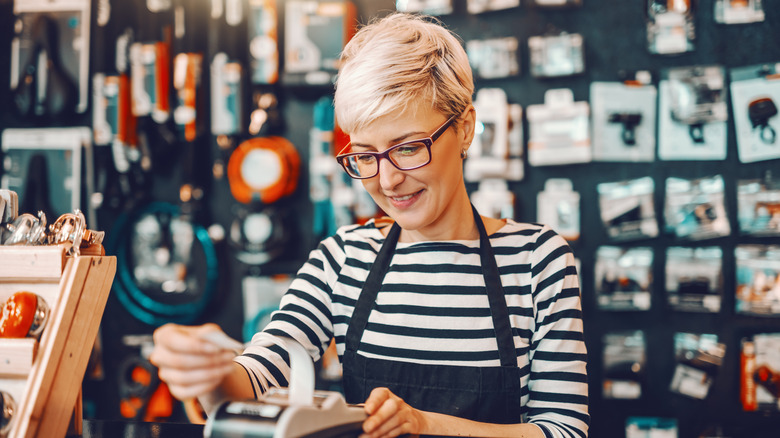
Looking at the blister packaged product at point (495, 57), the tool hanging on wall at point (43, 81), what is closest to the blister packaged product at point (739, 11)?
the blister packaged product at point (495, 57)

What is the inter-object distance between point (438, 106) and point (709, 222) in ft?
6.36

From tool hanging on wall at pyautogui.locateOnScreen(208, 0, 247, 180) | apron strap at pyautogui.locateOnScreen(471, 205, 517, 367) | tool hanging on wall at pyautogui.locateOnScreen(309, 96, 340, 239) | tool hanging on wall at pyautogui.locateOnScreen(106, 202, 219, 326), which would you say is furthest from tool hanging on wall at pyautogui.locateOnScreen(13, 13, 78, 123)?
apron strap at pyautogui.locateOnScreen(471, 205, 517, 367)

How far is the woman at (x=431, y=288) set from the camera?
4.30ft

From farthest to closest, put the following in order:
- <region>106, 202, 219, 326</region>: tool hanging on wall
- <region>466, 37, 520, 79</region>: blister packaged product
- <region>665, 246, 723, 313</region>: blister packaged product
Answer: <region>106, 202, 219, 326</region>: tool hanging on wall < <region>466, 37, 520, 79</region>: blister packaged product < <region>665, 246, 723, 313</region>: blister packaged product

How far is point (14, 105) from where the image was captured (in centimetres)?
321

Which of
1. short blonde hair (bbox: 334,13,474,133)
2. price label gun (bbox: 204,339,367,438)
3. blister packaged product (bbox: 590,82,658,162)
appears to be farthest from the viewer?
blister packaged product (bbox: 590,82,658,162)

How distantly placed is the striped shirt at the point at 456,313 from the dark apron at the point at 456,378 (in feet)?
0.07

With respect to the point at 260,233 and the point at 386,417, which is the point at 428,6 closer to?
the point at 260,233

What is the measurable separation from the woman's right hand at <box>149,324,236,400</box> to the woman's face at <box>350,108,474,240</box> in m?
0.55

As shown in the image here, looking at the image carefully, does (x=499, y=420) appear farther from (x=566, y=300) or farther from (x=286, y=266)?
(x=286, y=266)

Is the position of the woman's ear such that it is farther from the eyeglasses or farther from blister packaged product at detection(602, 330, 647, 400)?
blister packaged product at detection(602, 330, 647, 400)

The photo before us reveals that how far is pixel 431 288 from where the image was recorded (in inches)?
58.7

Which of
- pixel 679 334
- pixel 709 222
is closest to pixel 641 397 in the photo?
pixel 679 334

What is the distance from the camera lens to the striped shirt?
1332mm
